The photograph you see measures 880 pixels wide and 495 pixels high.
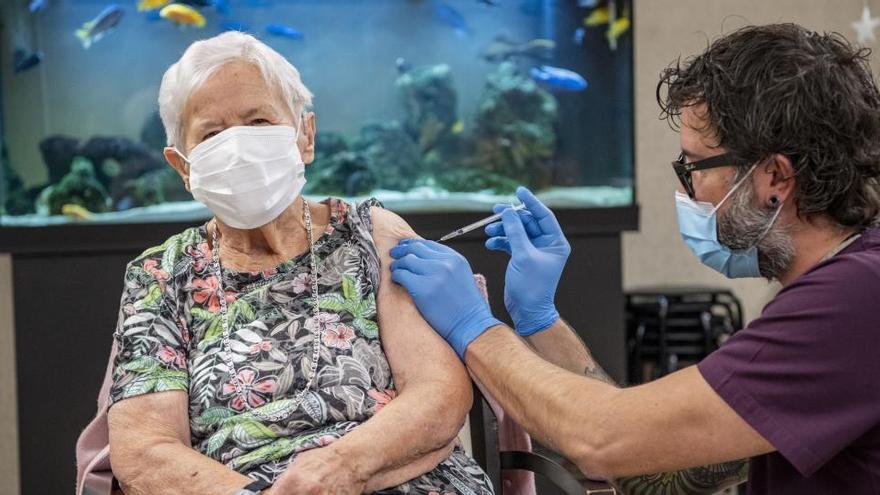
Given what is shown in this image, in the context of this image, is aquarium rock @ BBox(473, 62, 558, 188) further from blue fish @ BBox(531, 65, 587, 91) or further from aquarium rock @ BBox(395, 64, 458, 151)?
aquarium rock @ BBox(395, 64, 458, 151)

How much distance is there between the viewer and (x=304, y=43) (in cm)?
418

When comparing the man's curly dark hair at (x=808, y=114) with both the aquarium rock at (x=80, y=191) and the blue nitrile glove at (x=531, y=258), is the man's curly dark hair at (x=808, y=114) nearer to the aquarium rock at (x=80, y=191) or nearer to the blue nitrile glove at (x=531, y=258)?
the blue nitrile glove at (x=531, y=258)

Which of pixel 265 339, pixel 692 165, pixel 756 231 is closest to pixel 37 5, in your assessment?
pixel 265 339

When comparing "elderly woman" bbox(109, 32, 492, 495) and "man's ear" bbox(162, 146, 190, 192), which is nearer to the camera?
"elderly woman" bbox(109, 32, 492, 495)

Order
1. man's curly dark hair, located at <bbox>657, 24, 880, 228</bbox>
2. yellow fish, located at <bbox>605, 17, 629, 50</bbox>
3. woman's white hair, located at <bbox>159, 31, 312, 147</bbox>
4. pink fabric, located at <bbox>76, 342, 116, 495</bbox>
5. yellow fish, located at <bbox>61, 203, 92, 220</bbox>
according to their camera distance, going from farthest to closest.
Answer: yellow fish, located at <bbox>605, 17, 629, 50</bbox>, yellow fish, located at <bbox>61, 203, 92, 220</bbox>, woman's white hair, located at <bbox>159, 31, 312, 147</bbox>, pink fabric, located at <bbox>76, 342, 116, 495</bbox>, man's curly dark hair, located at <bbox>657, 24, 880, 228</bbox>

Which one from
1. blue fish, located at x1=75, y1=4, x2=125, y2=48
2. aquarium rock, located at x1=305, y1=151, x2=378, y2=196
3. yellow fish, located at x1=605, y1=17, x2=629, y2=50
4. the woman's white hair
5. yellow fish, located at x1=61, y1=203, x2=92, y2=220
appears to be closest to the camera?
the woman's white hair

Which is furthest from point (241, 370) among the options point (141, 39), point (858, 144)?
point (141, 39)

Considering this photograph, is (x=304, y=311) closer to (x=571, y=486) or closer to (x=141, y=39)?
(x=571, y=486)

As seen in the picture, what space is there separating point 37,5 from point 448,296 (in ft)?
9.26

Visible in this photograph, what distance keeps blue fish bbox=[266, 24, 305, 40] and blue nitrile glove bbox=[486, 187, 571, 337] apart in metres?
2.47

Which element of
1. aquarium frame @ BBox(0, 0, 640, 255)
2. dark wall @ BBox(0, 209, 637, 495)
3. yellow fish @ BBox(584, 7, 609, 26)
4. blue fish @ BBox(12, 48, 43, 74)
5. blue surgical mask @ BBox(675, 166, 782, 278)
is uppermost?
yellow fish @ BBox(584, 7, 609, 26)

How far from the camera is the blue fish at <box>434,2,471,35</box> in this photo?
4238 millimetres

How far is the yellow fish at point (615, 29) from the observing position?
13.4ft

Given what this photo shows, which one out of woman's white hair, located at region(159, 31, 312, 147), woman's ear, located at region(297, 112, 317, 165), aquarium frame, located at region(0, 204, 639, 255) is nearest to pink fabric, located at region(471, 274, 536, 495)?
woman's ear, located at region(297, 112, 317, 165)
